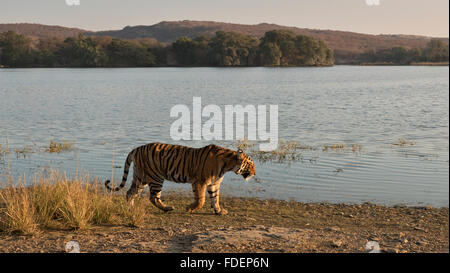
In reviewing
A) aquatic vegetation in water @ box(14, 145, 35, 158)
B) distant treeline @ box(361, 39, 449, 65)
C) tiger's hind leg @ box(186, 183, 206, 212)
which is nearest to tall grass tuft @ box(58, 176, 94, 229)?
tiger's hind leg @ box(186, 183, 206, 212)

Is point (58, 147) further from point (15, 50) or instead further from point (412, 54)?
point (412, 54)

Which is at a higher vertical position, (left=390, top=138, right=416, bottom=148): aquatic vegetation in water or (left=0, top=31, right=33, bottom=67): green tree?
(left=0, top=31, right=33, bottom=67): green tree

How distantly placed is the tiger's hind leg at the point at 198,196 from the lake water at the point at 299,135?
207cm

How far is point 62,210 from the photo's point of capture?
7695mm

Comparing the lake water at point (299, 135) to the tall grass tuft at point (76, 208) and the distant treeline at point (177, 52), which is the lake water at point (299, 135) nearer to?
the tall grass tuft at point (76, 208)

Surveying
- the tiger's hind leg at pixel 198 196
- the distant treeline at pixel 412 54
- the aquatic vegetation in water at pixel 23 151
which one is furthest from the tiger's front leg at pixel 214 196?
the distant treeline at pixel 412 54

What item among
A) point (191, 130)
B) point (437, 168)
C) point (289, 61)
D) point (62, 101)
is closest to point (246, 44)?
point (289, 61)

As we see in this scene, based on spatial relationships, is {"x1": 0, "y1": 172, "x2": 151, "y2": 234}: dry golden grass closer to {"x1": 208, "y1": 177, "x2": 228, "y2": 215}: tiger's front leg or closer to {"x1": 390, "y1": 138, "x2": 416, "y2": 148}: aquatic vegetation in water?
{"x1": 208, "y1": 177, "x2": 228, "y2": 215}: tiger's front leg

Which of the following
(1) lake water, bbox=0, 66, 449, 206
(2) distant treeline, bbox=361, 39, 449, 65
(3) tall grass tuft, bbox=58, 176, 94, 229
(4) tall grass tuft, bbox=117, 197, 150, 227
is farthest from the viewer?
(2) distant treeline, bbox=361, 39, 449, 65

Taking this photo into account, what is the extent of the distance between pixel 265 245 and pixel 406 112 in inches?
886

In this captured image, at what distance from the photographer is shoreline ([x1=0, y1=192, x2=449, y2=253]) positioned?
6562 millimetres

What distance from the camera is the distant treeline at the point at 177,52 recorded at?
3984 inches

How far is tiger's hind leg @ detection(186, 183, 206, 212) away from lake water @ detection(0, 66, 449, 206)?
2.07 m

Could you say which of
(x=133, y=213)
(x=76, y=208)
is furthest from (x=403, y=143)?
(x=76, y=208)
